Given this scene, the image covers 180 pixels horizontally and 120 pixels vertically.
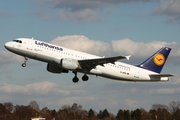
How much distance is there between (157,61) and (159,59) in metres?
0.75

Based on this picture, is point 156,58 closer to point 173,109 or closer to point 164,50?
point 164,50

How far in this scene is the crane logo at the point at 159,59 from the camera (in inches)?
2886

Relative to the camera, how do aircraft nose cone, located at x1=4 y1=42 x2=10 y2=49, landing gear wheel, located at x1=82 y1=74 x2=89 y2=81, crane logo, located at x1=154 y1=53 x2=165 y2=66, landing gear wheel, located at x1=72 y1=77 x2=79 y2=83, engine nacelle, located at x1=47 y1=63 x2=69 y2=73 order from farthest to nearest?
1. crane logo, located at x1=154 y1=53 x2=165 y2=66
2. landing gear wheel, located at x1=72 y1=77 x2=79 y2=83
3. landing gear wheel, located at x1=82 y1=74 x2=89 y2=81
4. engine nacelle, located at x1=47 y1=63 x2=69 y2=73
5. aircraft nose cone, located at x1=4 y1=42 x2=10 y2=49

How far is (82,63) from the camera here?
63.8m

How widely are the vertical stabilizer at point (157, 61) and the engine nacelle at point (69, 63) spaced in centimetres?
1227

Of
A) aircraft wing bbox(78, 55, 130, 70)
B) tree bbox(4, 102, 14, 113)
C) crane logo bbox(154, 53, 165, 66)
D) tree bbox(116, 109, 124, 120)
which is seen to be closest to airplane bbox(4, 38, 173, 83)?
aircraft wing bbox(78, 55, 130, 70)

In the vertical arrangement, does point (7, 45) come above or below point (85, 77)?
above

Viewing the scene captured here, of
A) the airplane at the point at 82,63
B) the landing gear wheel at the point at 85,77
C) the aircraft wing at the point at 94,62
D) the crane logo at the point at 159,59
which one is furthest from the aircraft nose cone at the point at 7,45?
the crane logo at the point at 159,59

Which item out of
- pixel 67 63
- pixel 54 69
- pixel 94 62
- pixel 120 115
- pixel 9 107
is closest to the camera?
pixel 67 63

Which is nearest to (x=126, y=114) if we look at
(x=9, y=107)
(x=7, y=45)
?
(x=9, y=107)

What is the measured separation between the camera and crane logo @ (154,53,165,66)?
73306 millimetres

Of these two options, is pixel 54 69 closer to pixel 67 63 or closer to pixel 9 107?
pixel 67 63

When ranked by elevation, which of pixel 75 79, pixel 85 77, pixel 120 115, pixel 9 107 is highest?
pixel 9 107

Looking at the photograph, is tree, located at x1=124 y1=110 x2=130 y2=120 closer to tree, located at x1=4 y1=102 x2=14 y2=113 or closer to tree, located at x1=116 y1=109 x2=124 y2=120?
tree, located at x1=116 y1=109 x2=124 y2=120
